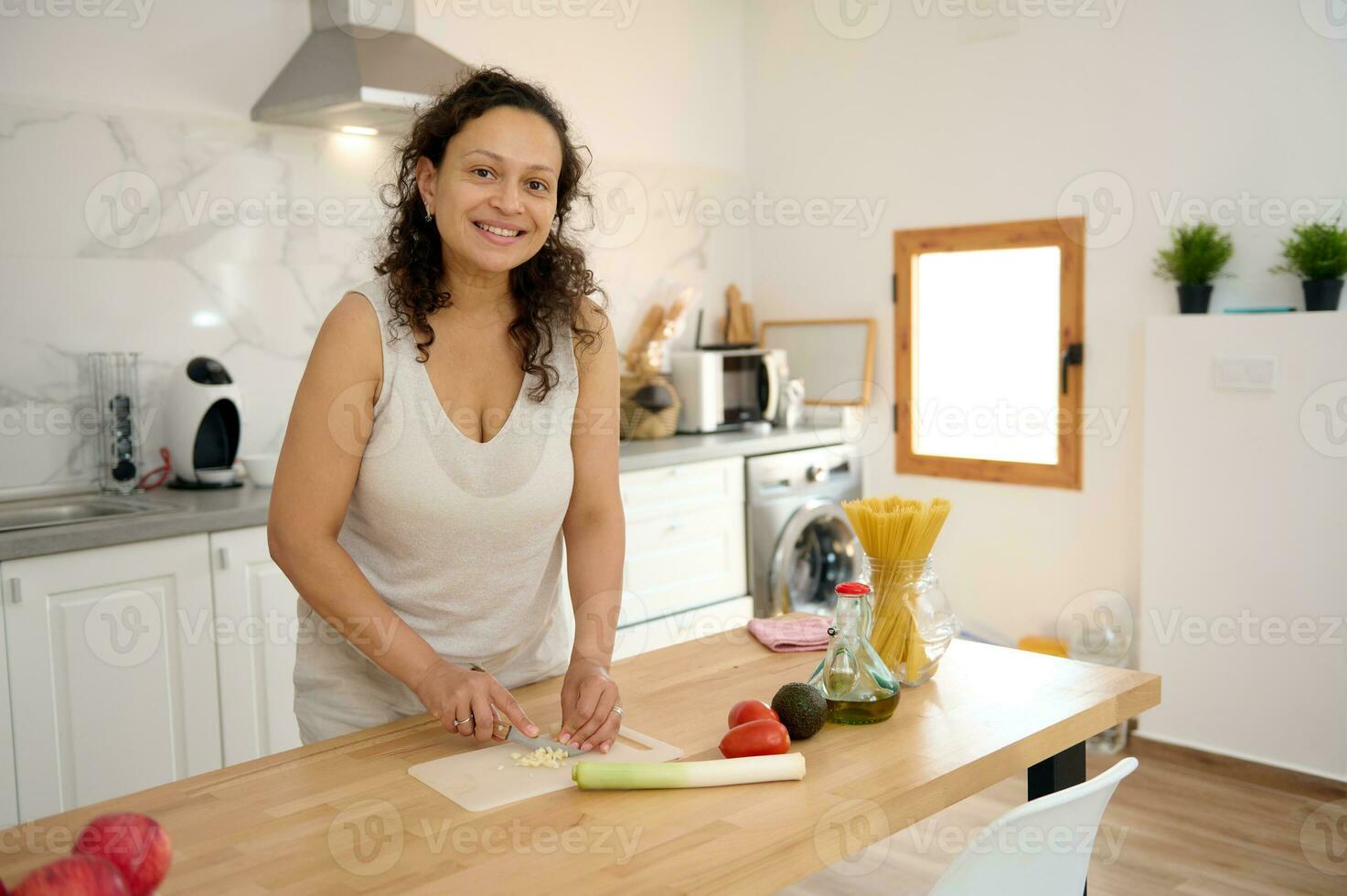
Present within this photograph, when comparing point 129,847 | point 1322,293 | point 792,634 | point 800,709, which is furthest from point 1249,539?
point 129,847

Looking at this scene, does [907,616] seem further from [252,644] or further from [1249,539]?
[1249,539]

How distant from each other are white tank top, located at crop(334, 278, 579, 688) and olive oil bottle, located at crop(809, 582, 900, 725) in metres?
0.43

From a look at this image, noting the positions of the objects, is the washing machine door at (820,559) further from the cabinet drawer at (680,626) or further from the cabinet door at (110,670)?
the cabinet door at (110,670)

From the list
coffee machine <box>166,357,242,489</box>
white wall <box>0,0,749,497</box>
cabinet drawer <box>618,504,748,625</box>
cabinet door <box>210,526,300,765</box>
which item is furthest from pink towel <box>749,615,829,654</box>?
white wall <box>0,0,749,497</box>

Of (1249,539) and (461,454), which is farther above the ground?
(461,454)

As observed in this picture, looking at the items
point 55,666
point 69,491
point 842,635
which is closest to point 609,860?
point 842,635

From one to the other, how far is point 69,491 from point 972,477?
2708 millimetres

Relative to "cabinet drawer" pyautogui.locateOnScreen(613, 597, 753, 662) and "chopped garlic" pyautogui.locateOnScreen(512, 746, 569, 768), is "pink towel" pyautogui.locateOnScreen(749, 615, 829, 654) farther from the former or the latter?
"cabinet drawer" pyautogui.locateOnScreen(613, 597, 753, 662)

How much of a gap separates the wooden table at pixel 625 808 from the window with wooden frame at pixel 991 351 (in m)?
2.30

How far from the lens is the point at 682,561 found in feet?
11.8

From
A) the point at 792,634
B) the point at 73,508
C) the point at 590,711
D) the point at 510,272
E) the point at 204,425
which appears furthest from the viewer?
the point at 204,425

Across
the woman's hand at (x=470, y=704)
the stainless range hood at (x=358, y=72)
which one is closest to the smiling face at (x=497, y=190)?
the woman's hand at (x=470, y=704)

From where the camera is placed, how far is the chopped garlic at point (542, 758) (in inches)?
50.1

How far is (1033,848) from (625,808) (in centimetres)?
39
